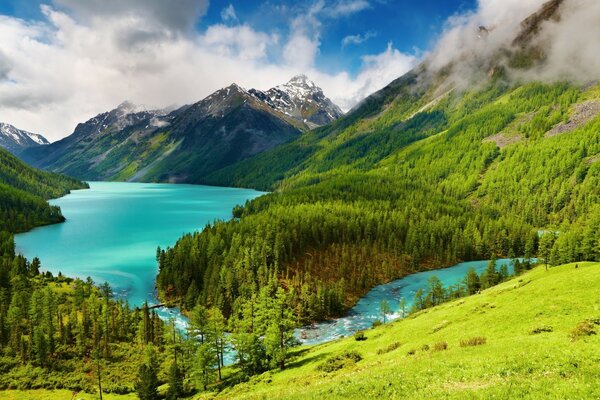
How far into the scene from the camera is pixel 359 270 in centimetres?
16162

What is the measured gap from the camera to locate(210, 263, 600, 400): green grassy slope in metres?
27.8

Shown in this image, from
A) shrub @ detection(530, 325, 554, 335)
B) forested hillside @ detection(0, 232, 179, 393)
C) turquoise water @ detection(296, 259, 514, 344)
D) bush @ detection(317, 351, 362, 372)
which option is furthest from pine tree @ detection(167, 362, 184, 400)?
shrub @ detection(530, 325, 554, 335)

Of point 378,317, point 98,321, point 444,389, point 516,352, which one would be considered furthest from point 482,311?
point 98,321

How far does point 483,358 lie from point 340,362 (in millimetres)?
25359

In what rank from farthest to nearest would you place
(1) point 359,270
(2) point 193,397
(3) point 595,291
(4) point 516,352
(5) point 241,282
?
(1) point 359,270 < (5) point 241,282 < (2) point 193,397 < (3) point 595,291 < (4) point 516,352

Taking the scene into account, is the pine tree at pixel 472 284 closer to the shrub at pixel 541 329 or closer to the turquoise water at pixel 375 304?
the turquoise water at pixel 375 304

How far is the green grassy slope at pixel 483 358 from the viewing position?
27750 millimetres

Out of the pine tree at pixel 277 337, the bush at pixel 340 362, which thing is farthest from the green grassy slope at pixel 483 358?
the pine tree at pixel 277 337

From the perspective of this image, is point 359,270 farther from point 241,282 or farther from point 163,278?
point 163,278

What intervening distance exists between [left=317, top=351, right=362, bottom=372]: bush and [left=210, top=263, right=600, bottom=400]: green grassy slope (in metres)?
1.16

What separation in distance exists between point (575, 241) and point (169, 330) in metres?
138

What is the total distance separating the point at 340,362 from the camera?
5691cm

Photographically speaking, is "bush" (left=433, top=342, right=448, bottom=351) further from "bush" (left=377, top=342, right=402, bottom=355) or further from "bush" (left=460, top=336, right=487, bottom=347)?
"bush" (left=377, top=342, right=402, bottom=355)

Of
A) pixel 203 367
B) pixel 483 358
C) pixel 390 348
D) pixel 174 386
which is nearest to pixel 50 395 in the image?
pixel 174 386
